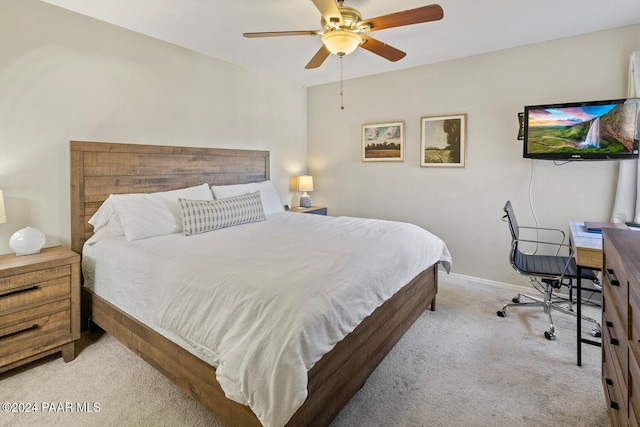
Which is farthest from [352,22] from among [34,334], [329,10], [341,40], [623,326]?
[34,334]

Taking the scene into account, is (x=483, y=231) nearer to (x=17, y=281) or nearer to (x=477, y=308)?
(x=477, y=308)

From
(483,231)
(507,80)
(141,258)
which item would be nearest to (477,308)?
(483,231)

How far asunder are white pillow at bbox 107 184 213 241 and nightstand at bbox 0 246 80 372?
41cm

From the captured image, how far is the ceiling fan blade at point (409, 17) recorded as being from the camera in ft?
6.30

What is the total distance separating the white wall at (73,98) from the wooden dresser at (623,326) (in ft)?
11.3

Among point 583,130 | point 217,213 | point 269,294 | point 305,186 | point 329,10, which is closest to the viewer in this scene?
point 269,294

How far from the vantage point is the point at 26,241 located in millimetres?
2232

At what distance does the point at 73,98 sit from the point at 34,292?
5.02 feet

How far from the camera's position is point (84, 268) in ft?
8.50

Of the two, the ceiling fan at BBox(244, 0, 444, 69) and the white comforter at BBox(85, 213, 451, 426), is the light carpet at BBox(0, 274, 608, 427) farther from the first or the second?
the ceiling fan at BBox(244, 0, 444, 69)

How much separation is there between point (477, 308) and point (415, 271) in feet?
3.76

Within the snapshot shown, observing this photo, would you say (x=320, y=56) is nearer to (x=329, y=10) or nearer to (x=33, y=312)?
(x=329, y=10)

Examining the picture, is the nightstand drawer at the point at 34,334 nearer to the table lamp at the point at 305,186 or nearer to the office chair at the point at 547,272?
the table lamp at the point at 305,186

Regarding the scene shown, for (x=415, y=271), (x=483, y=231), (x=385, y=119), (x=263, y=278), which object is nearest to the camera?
(x=263, y=278)
